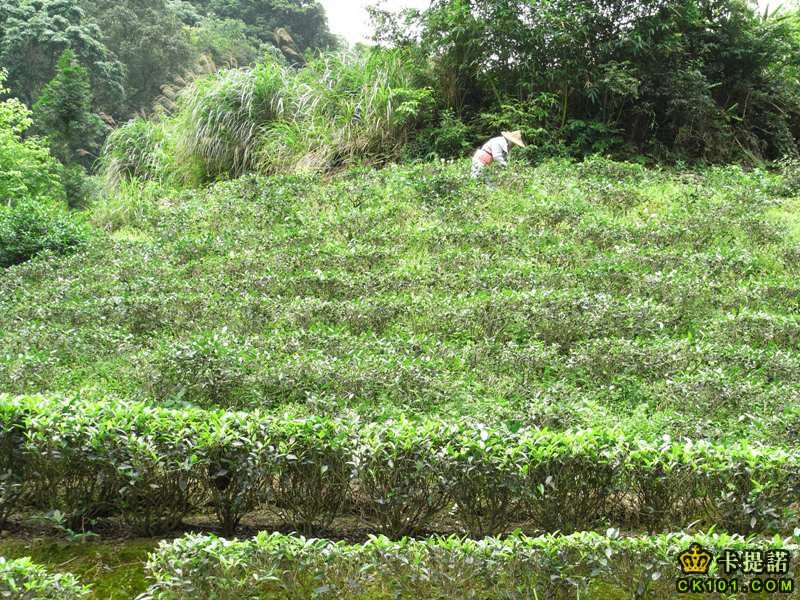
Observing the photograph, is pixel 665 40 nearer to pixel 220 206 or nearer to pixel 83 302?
pixel 220 206

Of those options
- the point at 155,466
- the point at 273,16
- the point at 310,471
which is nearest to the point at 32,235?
the point at 155,466

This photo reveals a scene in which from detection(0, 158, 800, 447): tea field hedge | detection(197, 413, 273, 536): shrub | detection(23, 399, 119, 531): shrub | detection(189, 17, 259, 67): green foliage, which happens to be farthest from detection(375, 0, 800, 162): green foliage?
detection(189, 17, 259, 67): green foliage

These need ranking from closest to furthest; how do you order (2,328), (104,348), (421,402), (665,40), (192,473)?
1. (192,473)
2. (421,402)
3. (104,348)
4. (2,328)
5. (665,40)

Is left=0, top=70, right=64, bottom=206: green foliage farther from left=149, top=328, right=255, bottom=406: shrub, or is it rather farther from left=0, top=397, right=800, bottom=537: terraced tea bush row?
left=0, top=397, right=800, bottom=537: terraced tea bush row

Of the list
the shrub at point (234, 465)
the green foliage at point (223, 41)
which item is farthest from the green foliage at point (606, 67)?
the green foliage at point (223, 41)

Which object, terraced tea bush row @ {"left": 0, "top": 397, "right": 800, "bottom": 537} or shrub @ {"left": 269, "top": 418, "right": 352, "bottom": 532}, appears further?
shrub @ {"left": 269, "top": 418, "right": 352, "bottom": 532}

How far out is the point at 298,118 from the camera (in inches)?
489

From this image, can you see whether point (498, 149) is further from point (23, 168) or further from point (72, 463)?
point (23, 168)

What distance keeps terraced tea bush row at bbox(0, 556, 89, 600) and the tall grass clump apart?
915 centimetres

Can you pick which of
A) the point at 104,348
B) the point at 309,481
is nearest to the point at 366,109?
the point at 104,348

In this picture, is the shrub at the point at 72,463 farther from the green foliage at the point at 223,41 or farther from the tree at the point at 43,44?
the green foliage at the point at 223,41

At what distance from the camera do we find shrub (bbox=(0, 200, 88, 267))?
9.45 meters

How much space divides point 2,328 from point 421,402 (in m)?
4.26

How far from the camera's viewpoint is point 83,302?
21.6 feet
